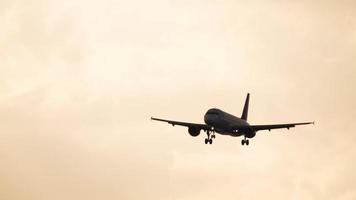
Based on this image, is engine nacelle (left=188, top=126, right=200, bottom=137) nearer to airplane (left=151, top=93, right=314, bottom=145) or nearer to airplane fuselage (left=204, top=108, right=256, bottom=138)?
airplane (left=151, top=93, right=314, bottom=145)

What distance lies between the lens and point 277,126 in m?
161

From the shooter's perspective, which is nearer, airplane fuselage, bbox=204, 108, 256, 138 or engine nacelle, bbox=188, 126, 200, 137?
airplane fuselage, bbox=204, 108, 256, 138

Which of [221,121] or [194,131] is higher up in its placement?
[221,121]

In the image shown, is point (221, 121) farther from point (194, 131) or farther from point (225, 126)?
point (194, 131)

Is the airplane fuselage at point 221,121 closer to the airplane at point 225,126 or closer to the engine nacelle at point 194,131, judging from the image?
the airplane at point 225,126

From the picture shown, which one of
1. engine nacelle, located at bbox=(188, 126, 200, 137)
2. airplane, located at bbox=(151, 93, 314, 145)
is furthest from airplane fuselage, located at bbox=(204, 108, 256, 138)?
engine nacelle, located at bbox=(188, 126, 200, 137)

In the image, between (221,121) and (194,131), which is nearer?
(221,121)

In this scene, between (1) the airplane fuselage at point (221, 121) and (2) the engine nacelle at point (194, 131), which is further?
(2) the engine nacelle at point (194, 131)

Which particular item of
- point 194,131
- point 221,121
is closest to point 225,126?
point 221,121

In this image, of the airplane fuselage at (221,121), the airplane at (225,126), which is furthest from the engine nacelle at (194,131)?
the airplane fuselage at (221,121)

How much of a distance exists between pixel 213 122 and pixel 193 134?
49.3 ft

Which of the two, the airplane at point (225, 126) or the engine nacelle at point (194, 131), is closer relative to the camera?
the airplane at point (225, 126)

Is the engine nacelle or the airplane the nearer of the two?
the airplane

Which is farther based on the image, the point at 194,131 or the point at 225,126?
the point at 194,131
